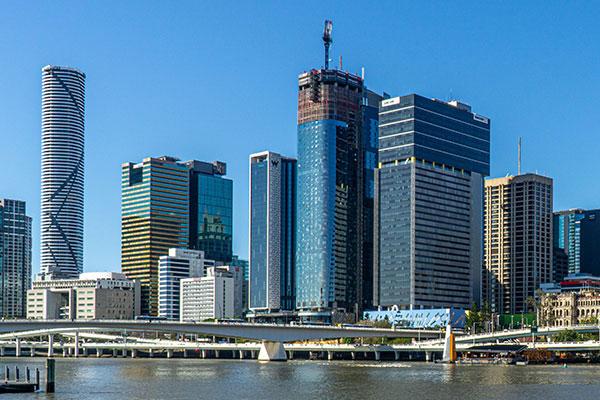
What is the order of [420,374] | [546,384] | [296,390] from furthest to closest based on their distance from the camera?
[420,374] < [546,384] < [296,390]

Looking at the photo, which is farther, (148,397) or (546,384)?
(546,384)

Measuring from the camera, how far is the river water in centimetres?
12119

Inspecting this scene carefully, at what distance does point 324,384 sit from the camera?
142500 mm

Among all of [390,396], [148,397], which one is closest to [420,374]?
[390,396]

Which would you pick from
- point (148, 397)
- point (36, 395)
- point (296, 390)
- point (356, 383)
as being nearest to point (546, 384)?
point (356, 383)

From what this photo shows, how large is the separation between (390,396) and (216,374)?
58.0 m

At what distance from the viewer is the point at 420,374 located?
6644 inches

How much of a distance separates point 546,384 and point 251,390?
40.4 meters

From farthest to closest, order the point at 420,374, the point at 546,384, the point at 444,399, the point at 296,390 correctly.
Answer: the point at 420,374, the point at 546,384, the point at 296,390, the point at 444,399

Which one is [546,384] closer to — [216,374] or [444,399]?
[444,399]

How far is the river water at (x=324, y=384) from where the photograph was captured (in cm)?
12119

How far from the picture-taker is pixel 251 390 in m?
131

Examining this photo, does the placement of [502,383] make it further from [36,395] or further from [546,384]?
[36,395]

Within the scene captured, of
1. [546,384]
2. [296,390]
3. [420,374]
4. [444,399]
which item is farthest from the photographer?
[420,374]
